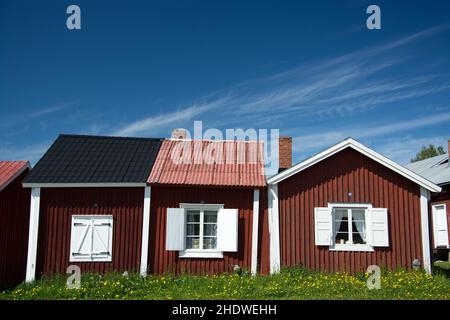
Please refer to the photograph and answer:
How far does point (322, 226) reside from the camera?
13.3m

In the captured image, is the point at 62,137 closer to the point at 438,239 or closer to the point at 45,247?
the point at 45,247

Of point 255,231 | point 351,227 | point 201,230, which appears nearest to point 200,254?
point 201,230

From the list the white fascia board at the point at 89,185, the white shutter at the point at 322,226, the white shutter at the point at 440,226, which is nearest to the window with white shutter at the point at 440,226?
the white shutter at the point at 440,226

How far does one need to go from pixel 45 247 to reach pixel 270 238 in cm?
648

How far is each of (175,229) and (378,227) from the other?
19.4 ft

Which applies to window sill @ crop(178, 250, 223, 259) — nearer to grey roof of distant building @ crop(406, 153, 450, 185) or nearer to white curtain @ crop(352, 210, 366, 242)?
white curtain @ crop(352, 210, 366, 242)

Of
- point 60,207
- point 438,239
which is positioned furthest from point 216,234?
point 438,239

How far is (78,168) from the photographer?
1386 cm

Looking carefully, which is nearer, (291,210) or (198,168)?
(291,210)

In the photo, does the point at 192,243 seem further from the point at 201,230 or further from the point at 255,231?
the point at 255,231

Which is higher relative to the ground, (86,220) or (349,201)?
(349,201)

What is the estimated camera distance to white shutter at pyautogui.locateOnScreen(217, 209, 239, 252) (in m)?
13.0

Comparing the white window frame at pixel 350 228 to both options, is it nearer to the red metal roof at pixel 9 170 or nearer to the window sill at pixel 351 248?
the window sill at pixel 351 248

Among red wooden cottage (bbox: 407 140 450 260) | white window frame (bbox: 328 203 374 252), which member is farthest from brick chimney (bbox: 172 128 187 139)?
red wooden cottage (bbox: 407 140 450 260)
